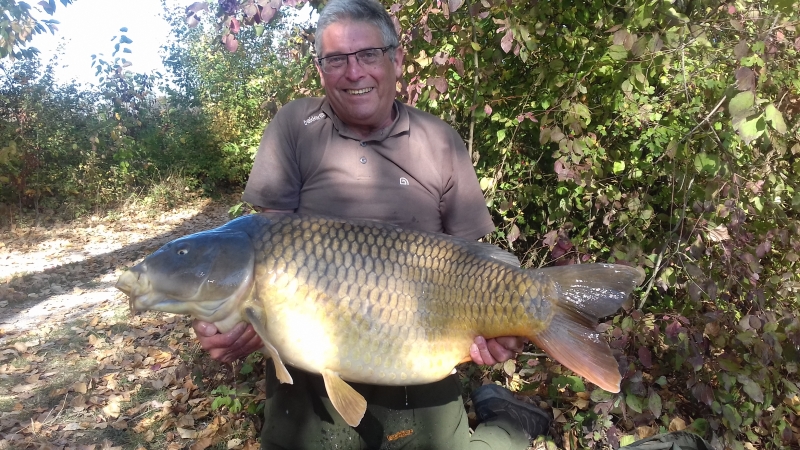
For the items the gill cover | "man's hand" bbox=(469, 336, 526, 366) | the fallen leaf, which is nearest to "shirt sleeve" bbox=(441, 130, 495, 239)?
"man's hand" bbox=(469, 336, 526, 366)

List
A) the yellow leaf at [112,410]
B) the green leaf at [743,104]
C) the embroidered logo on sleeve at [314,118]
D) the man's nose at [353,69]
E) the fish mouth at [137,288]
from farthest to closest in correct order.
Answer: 1. the yellow leaf at [112,410]
2. the embroidered logo on sleeve at [314,118]
3. the man's nose at [353,69]
4. the green leaf at [743,104]
5. the fish mouth at [137,288]

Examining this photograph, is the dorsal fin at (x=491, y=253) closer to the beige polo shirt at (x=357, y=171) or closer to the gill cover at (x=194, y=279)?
the beige polo shirt at (x=357, y=171)

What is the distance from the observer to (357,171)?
156 centimetres

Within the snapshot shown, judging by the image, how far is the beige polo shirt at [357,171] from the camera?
1.56 metres

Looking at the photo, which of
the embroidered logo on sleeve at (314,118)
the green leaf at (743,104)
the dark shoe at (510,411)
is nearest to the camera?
the green leaf at (743,104)

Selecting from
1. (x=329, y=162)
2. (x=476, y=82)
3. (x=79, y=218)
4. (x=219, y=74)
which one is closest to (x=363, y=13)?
(x=329, y=162)

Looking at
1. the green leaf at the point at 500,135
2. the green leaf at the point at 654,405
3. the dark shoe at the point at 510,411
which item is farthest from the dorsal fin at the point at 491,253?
the green leaf at the point at 500,135

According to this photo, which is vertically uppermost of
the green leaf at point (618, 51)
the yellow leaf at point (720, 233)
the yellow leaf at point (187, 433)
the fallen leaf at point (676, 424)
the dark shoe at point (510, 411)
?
the green leaf at point (618, 51)

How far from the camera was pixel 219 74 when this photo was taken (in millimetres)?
9328

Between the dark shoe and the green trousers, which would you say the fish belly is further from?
the dark shoe

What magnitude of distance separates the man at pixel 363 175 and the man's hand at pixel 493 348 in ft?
1.28

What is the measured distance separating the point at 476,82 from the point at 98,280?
4322mm

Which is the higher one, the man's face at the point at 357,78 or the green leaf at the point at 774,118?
the man's face at the point at 357,78

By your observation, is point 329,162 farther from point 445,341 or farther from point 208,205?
point 208,205
